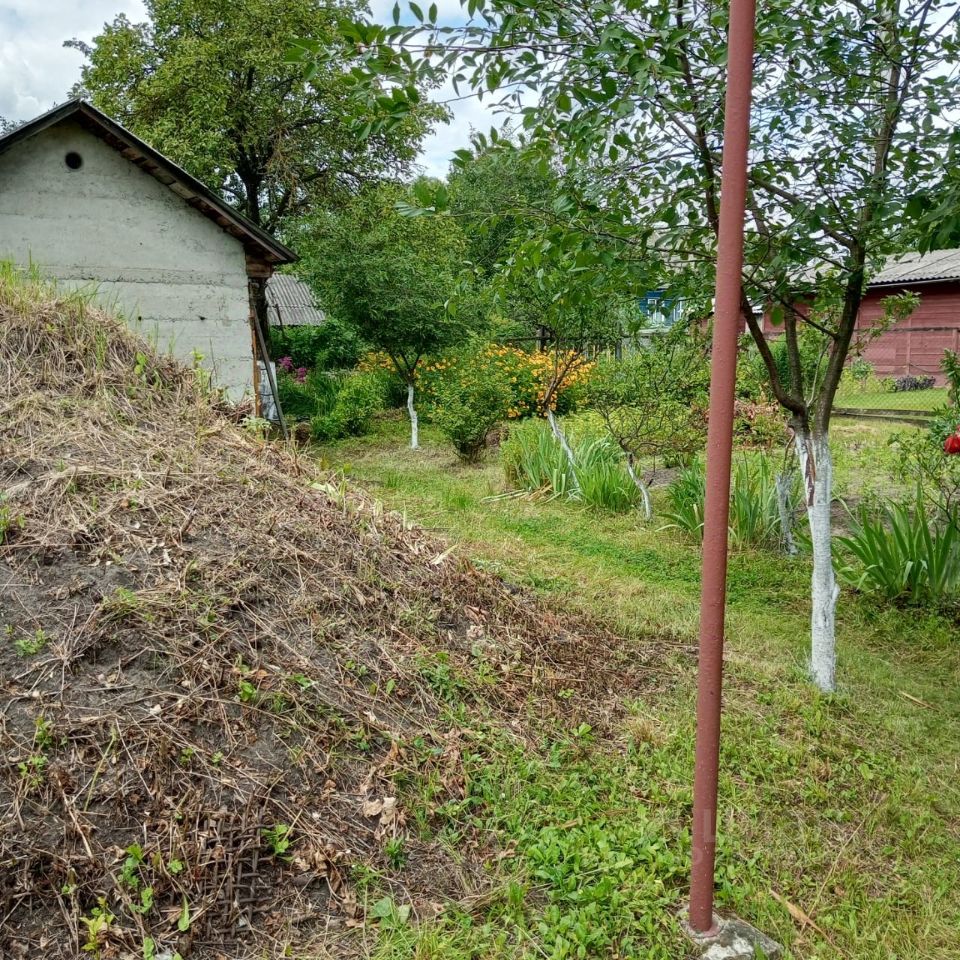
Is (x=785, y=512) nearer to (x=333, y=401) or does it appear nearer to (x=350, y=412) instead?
(x=350, y=412)

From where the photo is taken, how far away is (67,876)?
2098 millimetres

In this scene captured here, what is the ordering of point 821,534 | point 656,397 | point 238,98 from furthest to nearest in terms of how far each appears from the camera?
1. point 238,98
2. point 656,397
3. point 821,534

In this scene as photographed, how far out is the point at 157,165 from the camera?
9.20m

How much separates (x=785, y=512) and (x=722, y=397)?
4.55m

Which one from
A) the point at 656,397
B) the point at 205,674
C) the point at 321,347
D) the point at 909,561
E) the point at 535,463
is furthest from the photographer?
the point at 321,347

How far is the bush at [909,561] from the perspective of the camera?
473 cm

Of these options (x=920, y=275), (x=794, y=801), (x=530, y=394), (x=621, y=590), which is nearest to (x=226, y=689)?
(x=794, y=801)

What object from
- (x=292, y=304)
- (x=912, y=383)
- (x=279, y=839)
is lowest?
(x=279, y=839)

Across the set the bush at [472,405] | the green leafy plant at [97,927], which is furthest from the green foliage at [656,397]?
the green leafy plant at [97,927]

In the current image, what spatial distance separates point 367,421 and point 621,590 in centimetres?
993

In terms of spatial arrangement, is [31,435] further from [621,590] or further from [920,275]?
[920,275]

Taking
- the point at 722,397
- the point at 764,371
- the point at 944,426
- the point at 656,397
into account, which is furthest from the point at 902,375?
the point at 722,397

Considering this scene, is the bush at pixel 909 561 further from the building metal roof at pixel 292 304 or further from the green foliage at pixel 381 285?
the building metal roof at pixel 292 304

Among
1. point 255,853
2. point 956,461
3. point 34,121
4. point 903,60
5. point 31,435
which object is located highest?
point 34,121
